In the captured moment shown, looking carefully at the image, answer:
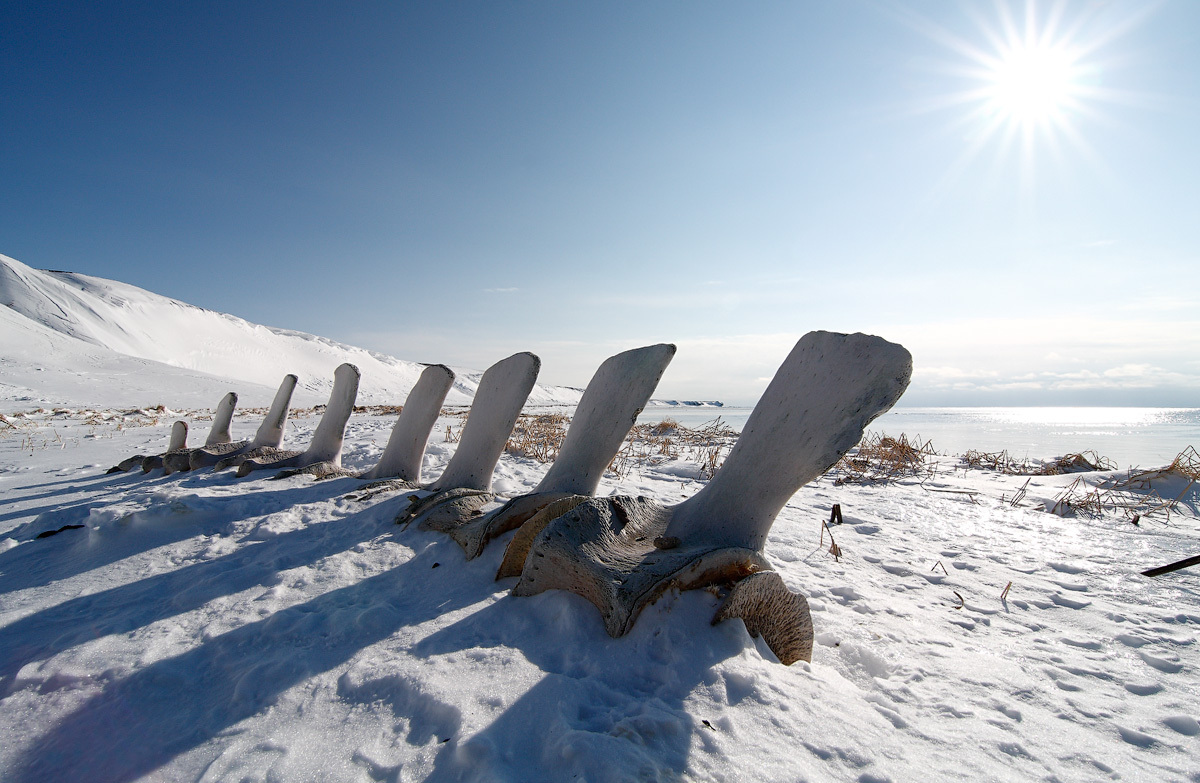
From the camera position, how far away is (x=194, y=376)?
63.0ft

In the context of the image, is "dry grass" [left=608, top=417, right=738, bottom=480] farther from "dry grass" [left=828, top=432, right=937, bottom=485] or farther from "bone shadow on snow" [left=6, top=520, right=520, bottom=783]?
"bone shadow on snow" [left=6, top=520, right=520, bottom=783]

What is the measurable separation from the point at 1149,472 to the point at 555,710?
5.97 m

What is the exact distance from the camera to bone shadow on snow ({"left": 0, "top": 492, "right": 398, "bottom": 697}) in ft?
5.09

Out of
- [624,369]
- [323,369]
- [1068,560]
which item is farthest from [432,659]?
[323,369]

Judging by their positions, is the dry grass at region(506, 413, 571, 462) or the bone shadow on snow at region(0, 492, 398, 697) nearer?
the bone shadow on snow at region(0, 492, 398, 697)

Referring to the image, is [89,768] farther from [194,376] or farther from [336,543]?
[194,376]

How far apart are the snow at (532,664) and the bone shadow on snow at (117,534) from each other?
0.01 m

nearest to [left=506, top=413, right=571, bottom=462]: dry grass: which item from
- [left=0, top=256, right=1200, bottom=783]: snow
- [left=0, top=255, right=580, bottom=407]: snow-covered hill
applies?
[left=0, top=256, right=1200, bottom=783]: snow

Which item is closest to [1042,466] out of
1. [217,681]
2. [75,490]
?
[217,681]

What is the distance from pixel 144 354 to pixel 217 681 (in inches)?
1473

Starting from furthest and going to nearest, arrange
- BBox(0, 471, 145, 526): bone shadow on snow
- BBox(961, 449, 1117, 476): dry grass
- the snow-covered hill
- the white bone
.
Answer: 1. the snow-covered hill
2. BBox(961, 449, 1117, 476): dry grass
3. the white bone
4. BBox(0, 471, 145, 526): bone shadow on snow

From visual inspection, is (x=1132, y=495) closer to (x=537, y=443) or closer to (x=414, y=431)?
(x=537, y=443)

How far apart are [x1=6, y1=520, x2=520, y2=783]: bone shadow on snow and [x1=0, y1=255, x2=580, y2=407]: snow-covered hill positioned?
1622 centimetres

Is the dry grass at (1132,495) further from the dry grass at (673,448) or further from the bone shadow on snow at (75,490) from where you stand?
the bone shadow on snow at (75,490)
